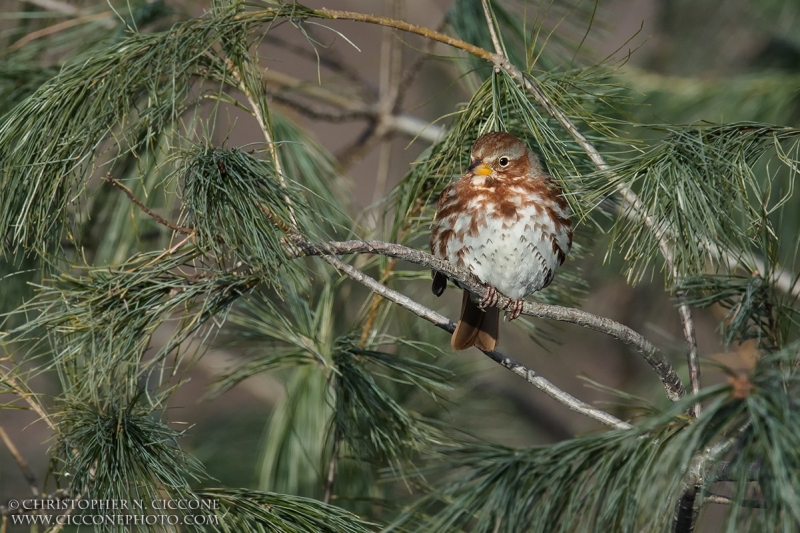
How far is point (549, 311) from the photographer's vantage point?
186 cm

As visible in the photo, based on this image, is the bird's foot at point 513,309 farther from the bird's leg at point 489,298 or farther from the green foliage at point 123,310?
the green foliage at point 123,310

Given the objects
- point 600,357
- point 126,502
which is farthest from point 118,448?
point 600,357

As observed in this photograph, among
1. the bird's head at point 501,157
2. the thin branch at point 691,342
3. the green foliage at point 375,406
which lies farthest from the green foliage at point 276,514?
the bird's head at point 501,157

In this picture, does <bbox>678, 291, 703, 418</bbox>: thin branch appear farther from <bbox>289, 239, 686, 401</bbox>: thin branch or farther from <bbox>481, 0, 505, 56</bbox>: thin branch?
<bbox>481, 0, 505, 56</bbox>: thin branch

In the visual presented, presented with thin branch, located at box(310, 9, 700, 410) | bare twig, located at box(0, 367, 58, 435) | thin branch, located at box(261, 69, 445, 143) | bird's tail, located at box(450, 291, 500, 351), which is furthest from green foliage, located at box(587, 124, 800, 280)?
thin branch, located at box(261, 69, 445, 143)

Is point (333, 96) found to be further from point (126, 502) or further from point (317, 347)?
point (126, 502)

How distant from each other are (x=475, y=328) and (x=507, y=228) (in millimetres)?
363

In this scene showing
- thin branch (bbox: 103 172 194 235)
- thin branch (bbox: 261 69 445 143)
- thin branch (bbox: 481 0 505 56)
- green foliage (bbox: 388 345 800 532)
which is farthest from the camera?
thin branch (bbox: 261 69 445 143)

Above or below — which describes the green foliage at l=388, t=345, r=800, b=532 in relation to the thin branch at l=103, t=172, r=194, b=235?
below

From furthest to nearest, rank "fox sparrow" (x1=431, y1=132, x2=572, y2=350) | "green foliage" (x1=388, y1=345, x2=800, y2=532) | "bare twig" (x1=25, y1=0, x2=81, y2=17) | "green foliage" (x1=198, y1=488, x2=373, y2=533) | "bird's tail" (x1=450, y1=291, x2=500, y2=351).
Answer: "bare twig" (x1=25, y1=0, x2=81, y2=17) < "bird's tail" (x1=450, y1=291, x2=500, y2=351) < "fox sparrow" (x1=431, y1=132, x2=572, y2=350) < "green foliage" (x1=198, y1=488, x2=373, y2=533) < "green foliage" (x1=388, y1=345, x2=800, y2=532)

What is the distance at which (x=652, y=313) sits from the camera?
4.75 m

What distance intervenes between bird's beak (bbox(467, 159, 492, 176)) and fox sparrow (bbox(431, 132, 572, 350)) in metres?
0.05

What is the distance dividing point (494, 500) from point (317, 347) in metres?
1.03

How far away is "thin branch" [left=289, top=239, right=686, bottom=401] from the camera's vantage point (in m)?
1.60
